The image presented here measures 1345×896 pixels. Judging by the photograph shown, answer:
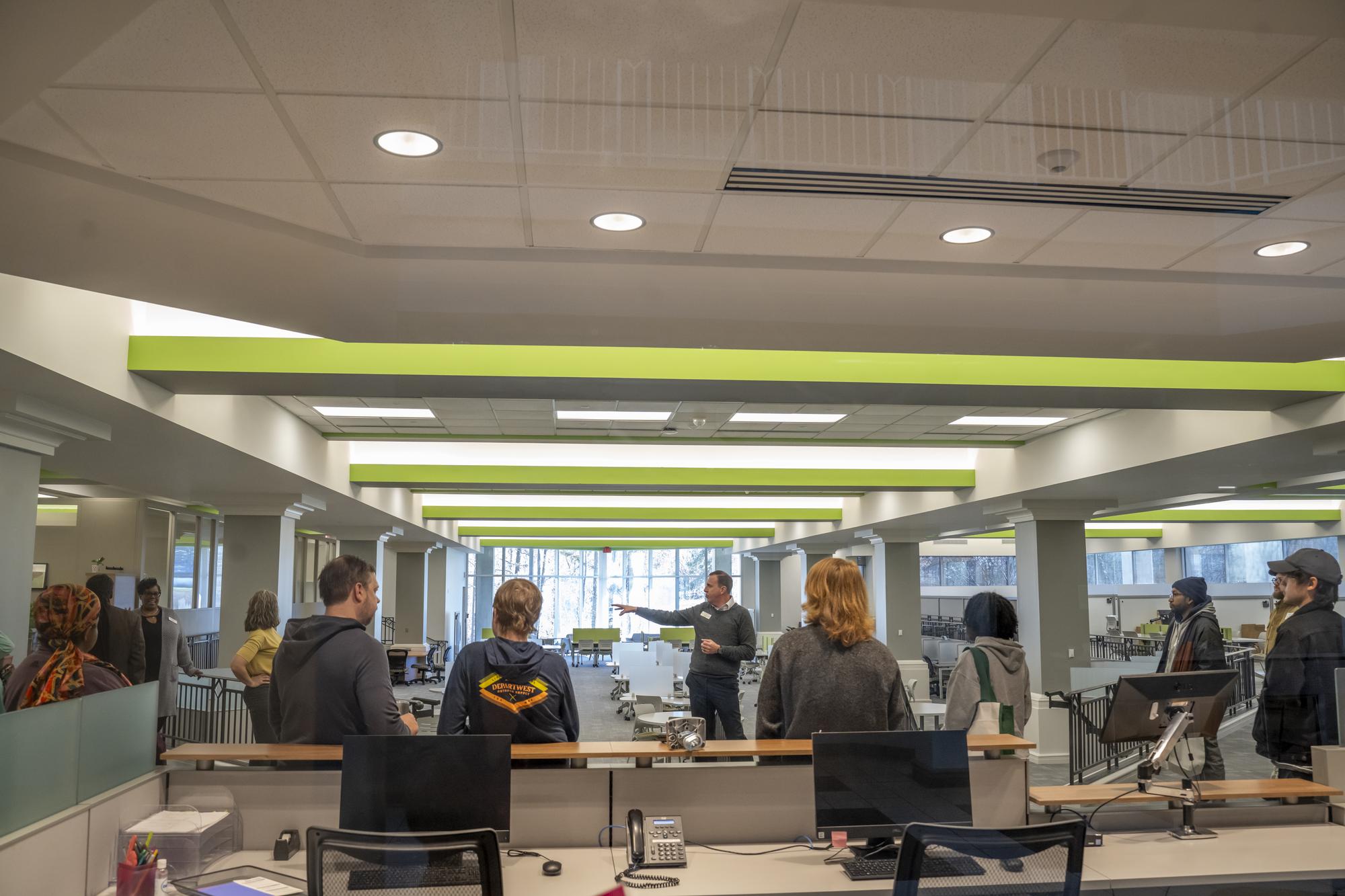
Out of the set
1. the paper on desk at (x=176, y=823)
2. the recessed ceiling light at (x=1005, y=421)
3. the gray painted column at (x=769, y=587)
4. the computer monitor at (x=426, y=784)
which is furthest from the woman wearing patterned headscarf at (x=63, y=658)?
the gray painted column at (x=769, y=587)

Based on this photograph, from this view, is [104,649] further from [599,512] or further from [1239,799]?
[599,512]

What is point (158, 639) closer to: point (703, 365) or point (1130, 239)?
point (703, 365)

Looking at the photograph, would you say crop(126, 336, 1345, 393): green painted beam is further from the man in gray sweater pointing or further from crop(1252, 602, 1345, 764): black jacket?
the man in gray sweater pointing

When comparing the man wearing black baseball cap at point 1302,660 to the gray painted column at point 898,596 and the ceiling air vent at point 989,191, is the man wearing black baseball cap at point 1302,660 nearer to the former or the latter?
the ceiling air vent at point 989,191

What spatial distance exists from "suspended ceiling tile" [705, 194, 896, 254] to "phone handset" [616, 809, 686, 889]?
2086 millimetres

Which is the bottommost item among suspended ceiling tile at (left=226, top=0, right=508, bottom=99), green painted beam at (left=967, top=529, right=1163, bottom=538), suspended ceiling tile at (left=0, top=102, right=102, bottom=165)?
green painted beam at (left=967, top=529, right=1163, bottom=538)

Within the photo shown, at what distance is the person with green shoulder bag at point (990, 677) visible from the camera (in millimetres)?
4359

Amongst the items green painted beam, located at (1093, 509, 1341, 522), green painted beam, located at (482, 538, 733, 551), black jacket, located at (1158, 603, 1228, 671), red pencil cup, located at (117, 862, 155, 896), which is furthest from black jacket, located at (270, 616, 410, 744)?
green painted beam, located at (482, 538, 733, 551)

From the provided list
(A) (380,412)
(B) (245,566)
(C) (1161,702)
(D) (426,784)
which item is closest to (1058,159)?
(C) (1161,702)

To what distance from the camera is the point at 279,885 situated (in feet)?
9.45

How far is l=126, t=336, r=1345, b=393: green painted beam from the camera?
5305 millimetres

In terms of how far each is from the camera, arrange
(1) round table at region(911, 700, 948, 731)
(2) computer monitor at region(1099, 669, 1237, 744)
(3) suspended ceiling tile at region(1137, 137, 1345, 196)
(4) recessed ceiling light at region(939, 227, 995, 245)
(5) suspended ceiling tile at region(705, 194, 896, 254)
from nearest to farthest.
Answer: (3) suspended ceiling tile at region(1137, 137, 1345, 196) → (5) suspended ceiling tile at region(705, 194, 896, 254) → (4) recessed ceiling light at region(939, 227, 995, 245) → (2) computer monitor at region(1099, 669, 1237, 744) → (1) round table at region(911, 700, 948, 731)

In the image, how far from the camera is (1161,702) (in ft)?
12.7

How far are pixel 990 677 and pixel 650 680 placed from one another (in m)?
9.49
